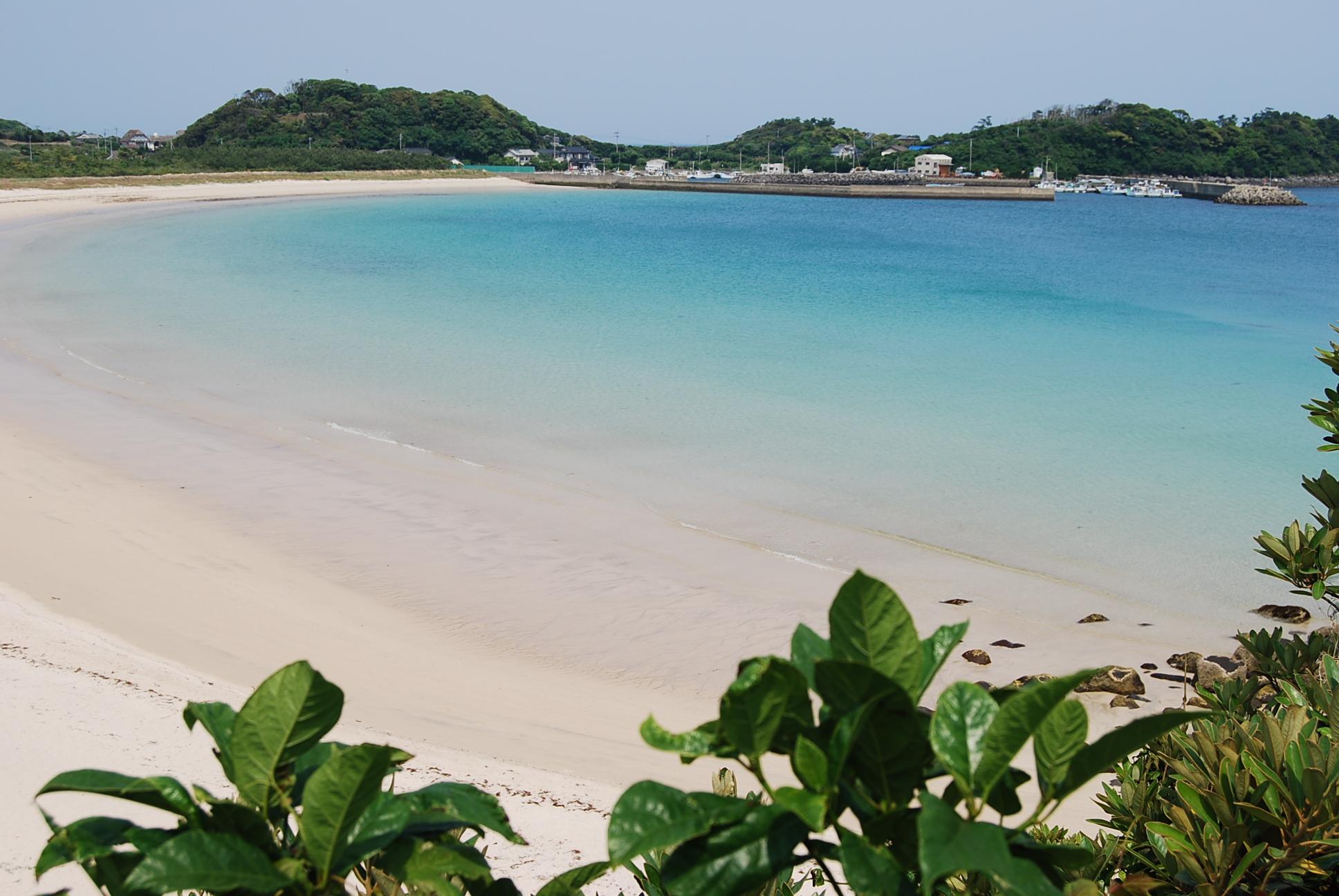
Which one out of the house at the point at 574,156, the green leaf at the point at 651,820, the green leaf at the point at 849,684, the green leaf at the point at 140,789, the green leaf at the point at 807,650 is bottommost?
the green leaf at the point at 140,789

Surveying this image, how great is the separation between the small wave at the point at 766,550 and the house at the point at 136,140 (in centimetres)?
12404

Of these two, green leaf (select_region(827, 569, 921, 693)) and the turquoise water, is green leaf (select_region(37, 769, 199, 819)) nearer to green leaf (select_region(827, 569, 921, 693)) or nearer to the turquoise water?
green leaf (select_region(827, 569, 921, 693))

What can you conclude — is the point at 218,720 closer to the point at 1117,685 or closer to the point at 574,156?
the point at 1117,685

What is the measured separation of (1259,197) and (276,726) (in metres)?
101

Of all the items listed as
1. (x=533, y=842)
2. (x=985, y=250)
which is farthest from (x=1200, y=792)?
(x=985, y=250)

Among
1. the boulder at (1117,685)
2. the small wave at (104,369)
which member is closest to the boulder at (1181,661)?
the boulder at (1117,685)

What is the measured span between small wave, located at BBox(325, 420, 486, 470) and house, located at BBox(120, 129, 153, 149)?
11925 centimetres

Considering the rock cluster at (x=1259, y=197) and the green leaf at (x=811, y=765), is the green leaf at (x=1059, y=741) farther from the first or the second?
the rock cluster at (x=1259, y=197)

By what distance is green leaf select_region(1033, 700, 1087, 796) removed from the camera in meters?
0.98

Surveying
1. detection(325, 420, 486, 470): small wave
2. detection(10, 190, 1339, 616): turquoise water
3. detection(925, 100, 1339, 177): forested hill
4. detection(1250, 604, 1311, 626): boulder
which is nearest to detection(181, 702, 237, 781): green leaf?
detection(10, 190, 1339, 616): turquoise water

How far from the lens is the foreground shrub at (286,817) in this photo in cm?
100

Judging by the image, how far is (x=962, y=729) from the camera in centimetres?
97

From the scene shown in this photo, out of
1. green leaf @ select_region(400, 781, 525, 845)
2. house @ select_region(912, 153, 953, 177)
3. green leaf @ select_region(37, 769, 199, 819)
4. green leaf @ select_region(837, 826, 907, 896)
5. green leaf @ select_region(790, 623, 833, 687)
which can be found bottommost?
green leaf @ select_region(400, 781, 525, 845)

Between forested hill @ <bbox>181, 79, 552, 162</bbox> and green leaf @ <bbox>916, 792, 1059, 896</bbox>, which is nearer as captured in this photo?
green leaf @ <bbox>916, 792, 1059, 896</bbox>
